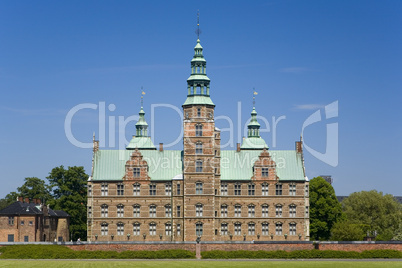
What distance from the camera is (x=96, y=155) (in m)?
110

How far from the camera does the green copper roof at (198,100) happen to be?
351ft

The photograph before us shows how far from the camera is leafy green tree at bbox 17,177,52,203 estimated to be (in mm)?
128625

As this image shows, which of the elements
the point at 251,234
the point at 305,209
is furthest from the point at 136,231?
the point at 305,209

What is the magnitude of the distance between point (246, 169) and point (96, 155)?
20290 millimetres

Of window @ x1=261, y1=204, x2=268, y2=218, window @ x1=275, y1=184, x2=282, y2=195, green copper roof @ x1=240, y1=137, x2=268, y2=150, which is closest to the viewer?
window @ x1=261, y1=204, x2=268, y2=218

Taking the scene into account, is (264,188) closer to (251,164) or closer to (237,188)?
(237,188)

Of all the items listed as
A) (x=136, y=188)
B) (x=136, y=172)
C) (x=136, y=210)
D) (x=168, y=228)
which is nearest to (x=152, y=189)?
(x=136, y=188)

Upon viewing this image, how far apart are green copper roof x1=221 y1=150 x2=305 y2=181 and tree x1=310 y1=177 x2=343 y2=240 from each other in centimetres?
848

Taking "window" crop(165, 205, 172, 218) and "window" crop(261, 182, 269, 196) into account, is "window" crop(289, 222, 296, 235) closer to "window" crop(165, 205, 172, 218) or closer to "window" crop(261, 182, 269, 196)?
"window" crop(261, 182, 269, 196)

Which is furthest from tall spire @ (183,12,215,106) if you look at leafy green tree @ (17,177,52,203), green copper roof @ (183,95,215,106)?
leafy green tree @ (17,177,52,203)

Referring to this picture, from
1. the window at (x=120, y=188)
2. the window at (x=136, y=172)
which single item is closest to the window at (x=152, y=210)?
the window at (x=120, y=188)

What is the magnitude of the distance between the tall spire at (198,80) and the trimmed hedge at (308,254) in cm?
2579

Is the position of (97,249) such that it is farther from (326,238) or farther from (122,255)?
(326,238)

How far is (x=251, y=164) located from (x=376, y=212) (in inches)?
1228
